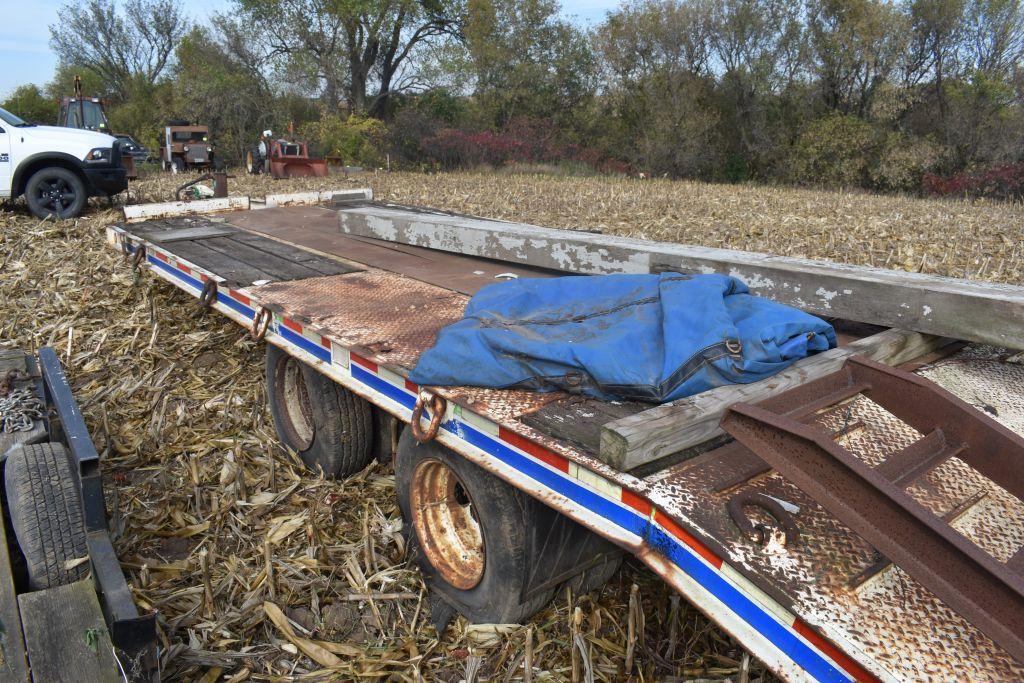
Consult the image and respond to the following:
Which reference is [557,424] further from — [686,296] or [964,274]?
[964,274]

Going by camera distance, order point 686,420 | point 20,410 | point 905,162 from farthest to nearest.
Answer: point 905,162 → point 20,410 → point 686,420

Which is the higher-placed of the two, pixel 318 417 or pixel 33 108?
pixel 33 108

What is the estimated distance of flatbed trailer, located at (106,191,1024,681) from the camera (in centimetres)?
167

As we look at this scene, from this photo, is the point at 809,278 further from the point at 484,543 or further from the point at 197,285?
the point at 197,285

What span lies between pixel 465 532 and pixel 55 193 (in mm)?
10325

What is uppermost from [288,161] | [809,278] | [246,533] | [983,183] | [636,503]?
[288,161]

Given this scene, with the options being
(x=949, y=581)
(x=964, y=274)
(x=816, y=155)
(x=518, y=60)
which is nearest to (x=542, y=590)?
(x=949, y=581)

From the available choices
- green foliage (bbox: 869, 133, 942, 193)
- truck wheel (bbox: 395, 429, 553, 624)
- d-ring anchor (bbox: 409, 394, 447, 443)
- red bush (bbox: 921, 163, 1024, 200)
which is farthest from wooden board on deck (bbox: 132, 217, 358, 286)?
green foliage (bbox: 869, 133, 942, 193)

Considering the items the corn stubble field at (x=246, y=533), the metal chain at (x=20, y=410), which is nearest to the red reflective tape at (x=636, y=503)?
the corn stubble field at (x=246, y=533)

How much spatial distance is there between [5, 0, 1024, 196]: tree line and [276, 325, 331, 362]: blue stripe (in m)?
23.5

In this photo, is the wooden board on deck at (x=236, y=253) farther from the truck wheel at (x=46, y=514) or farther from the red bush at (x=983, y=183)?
the red bush at (x=983, y=183)

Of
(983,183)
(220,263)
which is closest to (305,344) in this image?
(220,263)

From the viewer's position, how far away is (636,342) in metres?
2.67

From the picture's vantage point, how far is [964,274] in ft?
23.7
